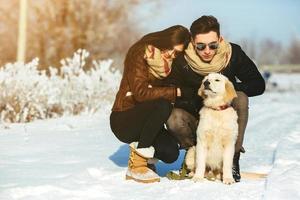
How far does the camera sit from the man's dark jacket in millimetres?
4512

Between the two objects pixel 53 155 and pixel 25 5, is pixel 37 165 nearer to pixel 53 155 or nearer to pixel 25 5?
pixel 53 155

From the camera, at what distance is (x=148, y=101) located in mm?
4418

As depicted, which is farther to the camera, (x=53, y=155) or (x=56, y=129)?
(x=56, y=129)

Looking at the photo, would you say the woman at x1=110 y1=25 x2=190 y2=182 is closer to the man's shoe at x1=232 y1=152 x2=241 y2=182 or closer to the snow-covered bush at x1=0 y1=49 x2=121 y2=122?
the man's shoe at x1=232 y1=152 x2=241 y2=182

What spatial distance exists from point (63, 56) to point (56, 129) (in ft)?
37.4

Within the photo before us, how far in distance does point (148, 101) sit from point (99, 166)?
1.08 meters

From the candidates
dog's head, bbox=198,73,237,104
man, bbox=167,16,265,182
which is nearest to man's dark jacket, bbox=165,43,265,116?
man, bbox=167,16,265,182

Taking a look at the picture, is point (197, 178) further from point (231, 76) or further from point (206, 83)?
point (231, 76)

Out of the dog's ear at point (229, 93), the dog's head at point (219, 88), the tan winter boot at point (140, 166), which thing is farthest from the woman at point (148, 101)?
the dog's ear at point (229, 93)

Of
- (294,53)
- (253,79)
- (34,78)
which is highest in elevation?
(253,79)

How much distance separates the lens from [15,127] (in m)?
8.14

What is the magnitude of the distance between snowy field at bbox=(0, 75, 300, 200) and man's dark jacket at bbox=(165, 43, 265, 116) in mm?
683

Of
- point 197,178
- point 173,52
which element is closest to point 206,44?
point 173,52

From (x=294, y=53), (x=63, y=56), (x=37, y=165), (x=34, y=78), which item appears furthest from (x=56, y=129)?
(x=294, y=53)
